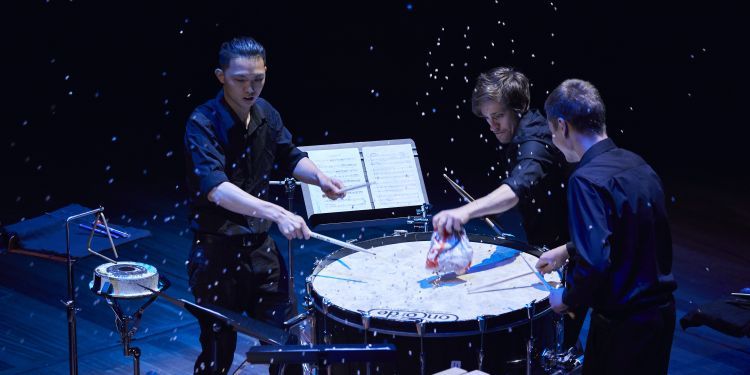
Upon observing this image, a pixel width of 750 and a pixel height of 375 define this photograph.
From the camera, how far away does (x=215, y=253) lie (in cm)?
315

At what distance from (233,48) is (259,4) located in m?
4.77

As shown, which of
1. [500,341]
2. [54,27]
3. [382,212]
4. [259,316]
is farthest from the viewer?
[54,27]

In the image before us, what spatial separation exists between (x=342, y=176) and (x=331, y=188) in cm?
14

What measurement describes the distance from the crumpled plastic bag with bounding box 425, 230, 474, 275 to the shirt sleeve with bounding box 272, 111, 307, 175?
0.76 metres

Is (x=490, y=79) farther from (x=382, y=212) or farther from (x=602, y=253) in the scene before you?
(x=382, y=212)

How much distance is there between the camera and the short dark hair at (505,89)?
10.7 ft

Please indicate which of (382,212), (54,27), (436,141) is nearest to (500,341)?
(382,212)

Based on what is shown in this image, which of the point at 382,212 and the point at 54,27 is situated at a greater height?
the point at 54,27

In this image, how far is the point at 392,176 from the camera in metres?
3.43

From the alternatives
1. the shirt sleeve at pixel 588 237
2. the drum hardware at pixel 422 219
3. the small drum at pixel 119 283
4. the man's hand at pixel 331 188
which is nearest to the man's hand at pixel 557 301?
the shirt sleeve at pixel 588 237

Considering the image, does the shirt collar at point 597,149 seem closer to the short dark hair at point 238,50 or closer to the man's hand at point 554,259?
the man's hand at point 554,259

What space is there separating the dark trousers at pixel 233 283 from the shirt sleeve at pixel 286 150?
0.33 m

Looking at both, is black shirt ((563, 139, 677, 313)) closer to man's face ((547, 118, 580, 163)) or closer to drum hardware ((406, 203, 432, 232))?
man's face ((547, 118, 580, 163))

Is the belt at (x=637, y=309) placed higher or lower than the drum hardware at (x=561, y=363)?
higher
